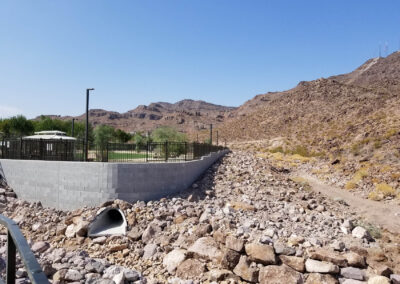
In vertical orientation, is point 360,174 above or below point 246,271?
above

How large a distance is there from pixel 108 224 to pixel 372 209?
14.8 meters

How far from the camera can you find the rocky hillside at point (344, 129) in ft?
79.8

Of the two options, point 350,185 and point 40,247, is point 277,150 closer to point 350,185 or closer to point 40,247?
point 350,185

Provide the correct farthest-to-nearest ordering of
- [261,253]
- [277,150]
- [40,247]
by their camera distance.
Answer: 1. [277,150]
2. [40,247]
3. [261,253]

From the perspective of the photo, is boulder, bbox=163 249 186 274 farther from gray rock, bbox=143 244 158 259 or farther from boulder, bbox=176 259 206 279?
gray rock, bbox=143 244 158 259

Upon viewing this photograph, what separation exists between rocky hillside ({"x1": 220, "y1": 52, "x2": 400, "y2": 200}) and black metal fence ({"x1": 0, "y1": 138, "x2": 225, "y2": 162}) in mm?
14385

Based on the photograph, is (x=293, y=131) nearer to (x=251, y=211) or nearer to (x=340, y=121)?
(x=340, y=121)

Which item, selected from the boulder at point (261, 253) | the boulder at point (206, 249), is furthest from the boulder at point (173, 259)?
the boulder at point (261, 253)

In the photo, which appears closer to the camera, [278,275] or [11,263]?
[11,263]

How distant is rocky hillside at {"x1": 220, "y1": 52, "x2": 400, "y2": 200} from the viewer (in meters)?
24.3

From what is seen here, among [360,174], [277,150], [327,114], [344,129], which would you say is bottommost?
[360,174]

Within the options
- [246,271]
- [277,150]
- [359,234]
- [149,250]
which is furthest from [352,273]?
[277,150]

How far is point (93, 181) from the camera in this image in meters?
11.9

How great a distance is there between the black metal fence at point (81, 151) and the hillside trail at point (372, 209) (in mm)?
10141
